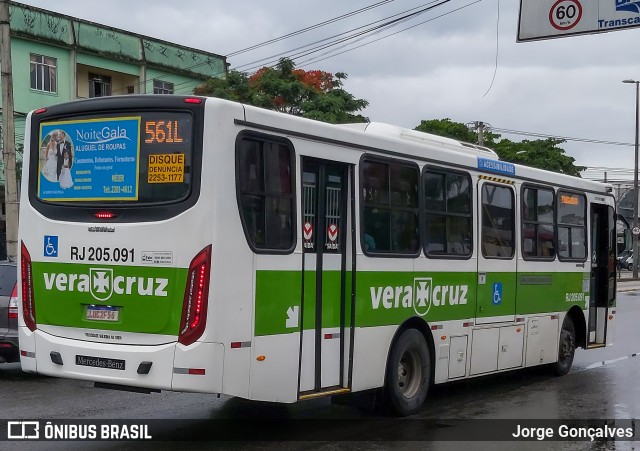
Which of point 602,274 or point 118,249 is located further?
point 602,274

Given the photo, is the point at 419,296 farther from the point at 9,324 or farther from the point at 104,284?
the point at 9,324

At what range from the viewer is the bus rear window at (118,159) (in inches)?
297

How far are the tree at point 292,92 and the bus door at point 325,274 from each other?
1876cm

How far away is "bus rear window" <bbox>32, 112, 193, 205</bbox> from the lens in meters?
7.55

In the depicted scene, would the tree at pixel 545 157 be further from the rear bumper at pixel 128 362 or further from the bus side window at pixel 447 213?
the rear bumper at pixel 128 362

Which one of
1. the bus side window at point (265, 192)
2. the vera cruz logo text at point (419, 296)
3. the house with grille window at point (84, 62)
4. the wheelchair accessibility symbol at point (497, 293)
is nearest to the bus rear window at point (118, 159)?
the bus side window at point (265, 192)

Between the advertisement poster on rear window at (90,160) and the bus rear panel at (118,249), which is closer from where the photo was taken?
the bus rear panel at (118,249)

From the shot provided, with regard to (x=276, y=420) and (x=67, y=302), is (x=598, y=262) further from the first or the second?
(x=67, y=302)

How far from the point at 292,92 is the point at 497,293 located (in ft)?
58.7

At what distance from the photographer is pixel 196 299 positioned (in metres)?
7.28

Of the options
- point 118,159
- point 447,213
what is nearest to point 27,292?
point 118,159

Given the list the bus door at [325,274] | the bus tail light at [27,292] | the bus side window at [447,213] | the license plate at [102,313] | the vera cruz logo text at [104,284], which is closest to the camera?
the vera cruz logo text at [104,284]

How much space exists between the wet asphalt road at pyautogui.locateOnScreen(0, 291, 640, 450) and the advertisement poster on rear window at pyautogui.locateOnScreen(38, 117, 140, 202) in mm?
1806

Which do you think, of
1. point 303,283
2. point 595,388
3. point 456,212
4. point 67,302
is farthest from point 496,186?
point 67,302
